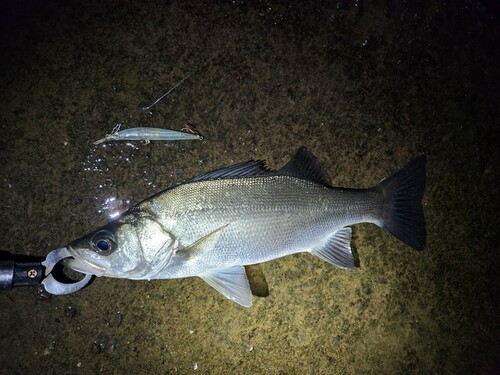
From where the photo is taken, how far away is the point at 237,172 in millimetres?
2033

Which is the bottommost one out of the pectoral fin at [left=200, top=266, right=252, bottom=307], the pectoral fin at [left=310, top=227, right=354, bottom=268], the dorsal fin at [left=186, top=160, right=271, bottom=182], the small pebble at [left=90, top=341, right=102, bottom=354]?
the small pebble at [left=90, top=341, right=102, bottom=354]

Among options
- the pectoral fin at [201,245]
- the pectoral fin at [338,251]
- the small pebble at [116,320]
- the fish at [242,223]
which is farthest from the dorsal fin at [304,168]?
the small pebble at [116,320]

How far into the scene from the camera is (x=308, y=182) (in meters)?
2.08

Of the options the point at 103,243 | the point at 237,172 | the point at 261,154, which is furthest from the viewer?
the point at 261,154

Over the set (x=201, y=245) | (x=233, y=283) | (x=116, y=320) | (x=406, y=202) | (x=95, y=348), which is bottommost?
(x=95, y=348)

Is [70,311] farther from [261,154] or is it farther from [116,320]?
[261,154]

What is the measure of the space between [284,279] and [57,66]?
2115 mm

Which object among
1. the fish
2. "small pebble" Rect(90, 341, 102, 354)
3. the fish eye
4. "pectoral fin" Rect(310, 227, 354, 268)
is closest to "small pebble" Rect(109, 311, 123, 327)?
"small pebble" Rect(90, 341, 102, 354)

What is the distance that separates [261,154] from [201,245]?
78 centimetres

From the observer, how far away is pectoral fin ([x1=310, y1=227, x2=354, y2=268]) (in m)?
2.17

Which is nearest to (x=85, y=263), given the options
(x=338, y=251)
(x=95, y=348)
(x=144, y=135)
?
(x=95, y=348)

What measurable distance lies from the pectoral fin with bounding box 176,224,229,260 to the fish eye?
1.19ft

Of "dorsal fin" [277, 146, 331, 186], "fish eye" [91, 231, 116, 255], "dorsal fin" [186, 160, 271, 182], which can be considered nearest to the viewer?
"fish eye" [91, 231, 116, 255]

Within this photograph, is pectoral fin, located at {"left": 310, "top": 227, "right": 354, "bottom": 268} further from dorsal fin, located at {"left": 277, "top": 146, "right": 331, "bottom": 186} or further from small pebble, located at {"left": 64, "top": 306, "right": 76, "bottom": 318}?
small pebble, located at {"left": 64, "top": 306, "right": 76, "bottom": 318}
